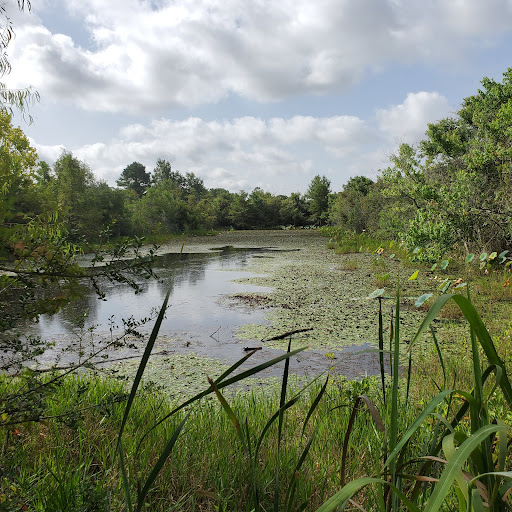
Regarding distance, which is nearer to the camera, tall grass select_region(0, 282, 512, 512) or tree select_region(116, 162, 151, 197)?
tall grass select_region(0, 282, 512, 512)

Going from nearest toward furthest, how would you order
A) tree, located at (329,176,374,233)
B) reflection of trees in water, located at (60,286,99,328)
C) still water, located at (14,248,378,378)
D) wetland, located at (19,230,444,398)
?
wetland, located at (19,230,444,398) < still water, located at (14,248,378,378) < reflection of trees in water, located at (60,286,99,328) < tree, located at (329,176,374,233)

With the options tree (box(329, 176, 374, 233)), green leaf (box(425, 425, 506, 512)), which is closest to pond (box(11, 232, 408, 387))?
green leaf (box(425, 425, 506, 512))

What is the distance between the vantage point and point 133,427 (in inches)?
70.3

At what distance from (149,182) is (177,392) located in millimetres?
50911

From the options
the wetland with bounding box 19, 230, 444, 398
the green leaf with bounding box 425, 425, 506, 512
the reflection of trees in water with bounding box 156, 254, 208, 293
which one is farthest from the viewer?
the reflection of trees in water with bounding box 156, 254, 208, 293

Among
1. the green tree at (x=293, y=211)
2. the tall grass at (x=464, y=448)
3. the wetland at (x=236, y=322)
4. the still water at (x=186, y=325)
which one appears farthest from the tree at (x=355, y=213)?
the green tree at (x=293, y=211)

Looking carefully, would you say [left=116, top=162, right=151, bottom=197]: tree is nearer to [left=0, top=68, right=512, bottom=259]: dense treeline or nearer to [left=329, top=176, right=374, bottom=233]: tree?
[left=0, top=68, right=512, bottom=259]: dense treeline

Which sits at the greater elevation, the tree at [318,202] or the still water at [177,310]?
the tree at [318,202]

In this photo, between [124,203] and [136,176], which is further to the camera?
[136,176]

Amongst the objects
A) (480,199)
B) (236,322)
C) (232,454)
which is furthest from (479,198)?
(232,454)

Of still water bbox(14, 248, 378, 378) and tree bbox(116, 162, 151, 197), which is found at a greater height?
tree bbox(116, 162, 151, 197)

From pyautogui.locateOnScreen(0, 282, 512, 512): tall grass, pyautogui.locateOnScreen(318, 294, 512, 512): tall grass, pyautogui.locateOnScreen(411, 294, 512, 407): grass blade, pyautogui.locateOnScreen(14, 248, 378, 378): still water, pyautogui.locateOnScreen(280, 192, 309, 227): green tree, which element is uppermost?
pyautogui.locateOnScreen(280, 192, 309, 227): green tree

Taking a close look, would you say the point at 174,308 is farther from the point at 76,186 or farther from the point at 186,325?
the point at 76,186

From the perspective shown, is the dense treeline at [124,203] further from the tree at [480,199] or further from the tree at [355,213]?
the tree at [355,213]
